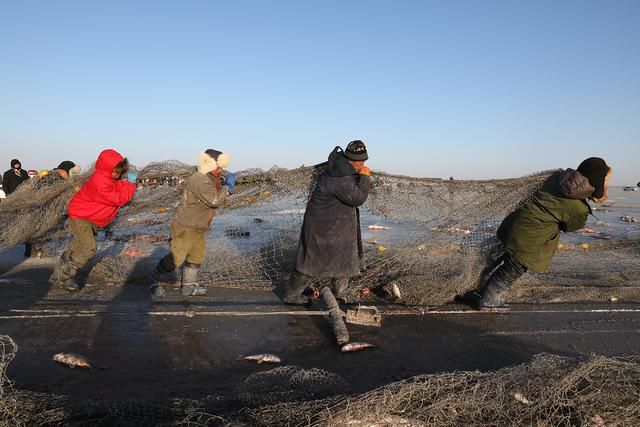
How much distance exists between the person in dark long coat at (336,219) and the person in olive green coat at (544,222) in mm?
1714

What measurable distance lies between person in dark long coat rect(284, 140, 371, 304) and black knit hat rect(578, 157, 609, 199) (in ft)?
7.32

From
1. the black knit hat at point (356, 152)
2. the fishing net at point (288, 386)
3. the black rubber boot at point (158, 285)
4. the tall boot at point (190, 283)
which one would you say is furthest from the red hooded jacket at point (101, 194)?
the fishing net at point (288, 386)

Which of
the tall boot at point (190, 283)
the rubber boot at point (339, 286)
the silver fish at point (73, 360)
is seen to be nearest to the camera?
the silver fish at point (73, 360)

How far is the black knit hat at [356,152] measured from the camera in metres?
4.44

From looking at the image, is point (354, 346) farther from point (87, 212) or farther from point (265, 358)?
point (87, 212)

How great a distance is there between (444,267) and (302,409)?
3.99 meters

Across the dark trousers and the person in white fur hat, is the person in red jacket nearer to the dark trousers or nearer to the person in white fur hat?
the person in white fur hat

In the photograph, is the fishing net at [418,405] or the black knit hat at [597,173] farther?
the black knit hat at [597,173]

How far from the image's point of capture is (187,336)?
3.92 m

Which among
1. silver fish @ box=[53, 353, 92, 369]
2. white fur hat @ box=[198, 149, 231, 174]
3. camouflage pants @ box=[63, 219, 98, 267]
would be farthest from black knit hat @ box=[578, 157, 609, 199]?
camouflage pants @ box=[63, 219, 98, 267]

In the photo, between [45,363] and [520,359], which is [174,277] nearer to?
[45,363]

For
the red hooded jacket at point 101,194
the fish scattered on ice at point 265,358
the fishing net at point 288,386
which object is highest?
the red hooded jacket at point 101,194

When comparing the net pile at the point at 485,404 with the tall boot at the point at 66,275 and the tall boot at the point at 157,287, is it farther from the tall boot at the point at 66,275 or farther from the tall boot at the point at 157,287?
the tall boot at the point at 66,275

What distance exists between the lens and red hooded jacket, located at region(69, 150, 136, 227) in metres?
5.11
